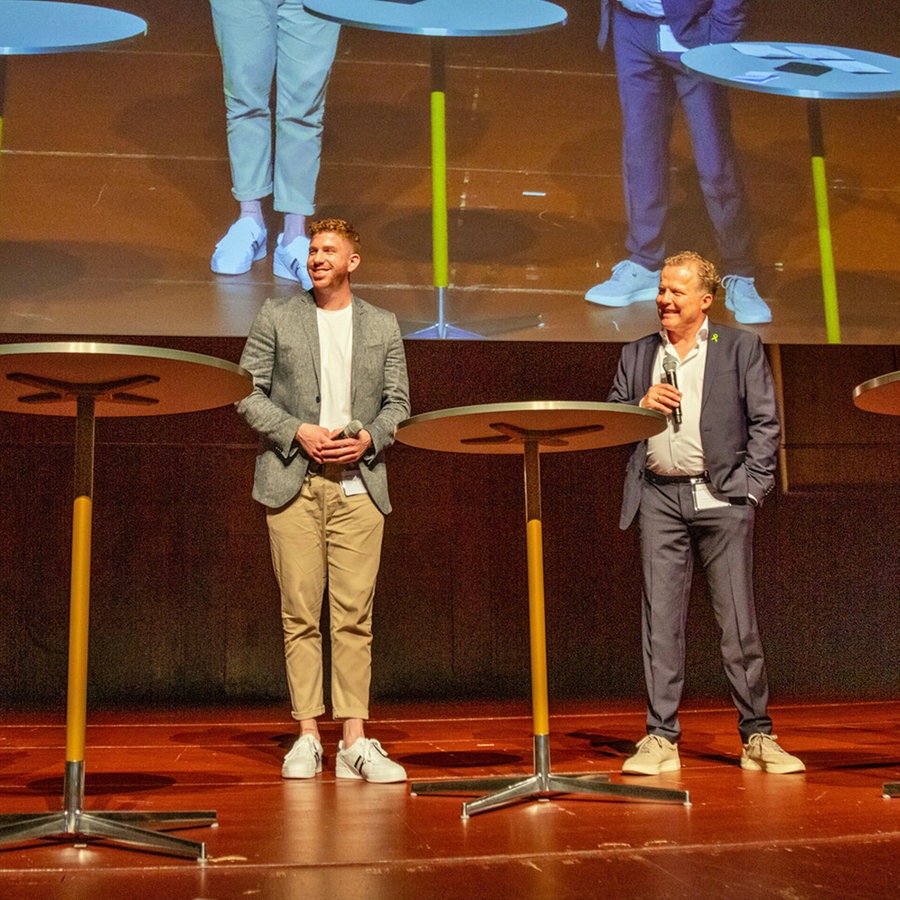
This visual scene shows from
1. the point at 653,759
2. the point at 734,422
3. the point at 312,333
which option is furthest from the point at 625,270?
the point at 653,759

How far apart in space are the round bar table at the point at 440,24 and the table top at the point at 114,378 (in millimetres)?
1677

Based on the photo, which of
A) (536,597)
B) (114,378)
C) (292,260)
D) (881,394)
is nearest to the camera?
(114,378)

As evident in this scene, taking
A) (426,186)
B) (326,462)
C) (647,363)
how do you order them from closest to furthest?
1. (326,462)
2. (647,363)
3. (426,186)

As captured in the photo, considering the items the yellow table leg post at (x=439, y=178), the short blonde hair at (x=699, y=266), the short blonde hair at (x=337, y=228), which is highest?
the yellow table leg post at (x=439, y=178)

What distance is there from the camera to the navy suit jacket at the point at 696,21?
399cm

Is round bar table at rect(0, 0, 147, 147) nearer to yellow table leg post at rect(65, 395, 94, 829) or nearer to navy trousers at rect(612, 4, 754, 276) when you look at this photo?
navy trousers at rect(612, 4, 754, 276)

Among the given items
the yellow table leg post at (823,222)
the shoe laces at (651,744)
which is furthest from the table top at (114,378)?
the yellow table leg post at (823,222)

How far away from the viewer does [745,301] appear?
155 inches

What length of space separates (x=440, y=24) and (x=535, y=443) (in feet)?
7.16

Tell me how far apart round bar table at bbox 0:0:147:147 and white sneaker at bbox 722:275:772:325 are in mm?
2269

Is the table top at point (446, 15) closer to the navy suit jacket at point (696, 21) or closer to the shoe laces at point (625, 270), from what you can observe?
the navy suit jacket at point (696, 21)

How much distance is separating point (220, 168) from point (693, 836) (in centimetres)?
281

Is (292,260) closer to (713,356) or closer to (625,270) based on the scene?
(625,270)

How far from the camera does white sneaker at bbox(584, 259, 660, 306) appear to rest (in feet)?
12.8
